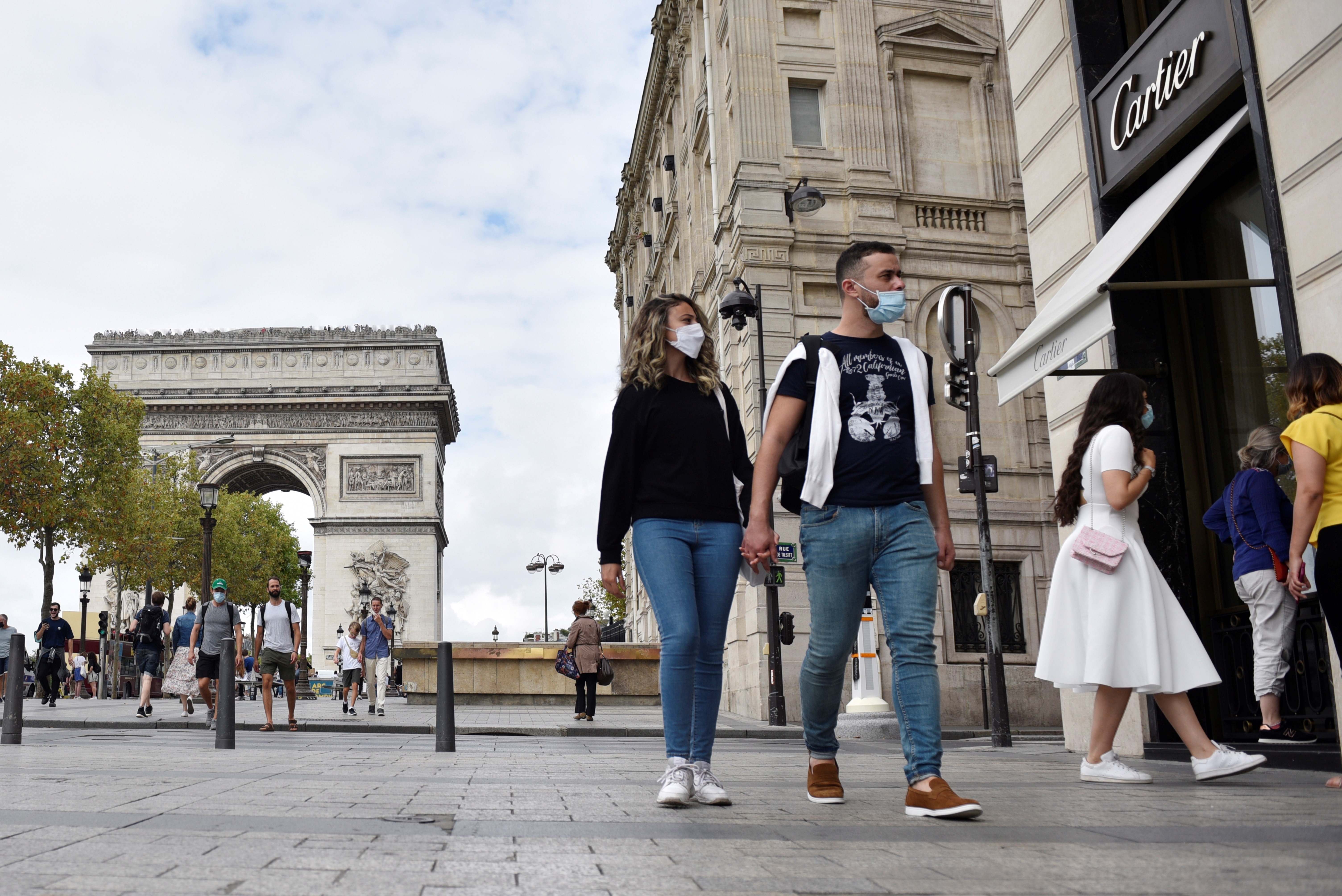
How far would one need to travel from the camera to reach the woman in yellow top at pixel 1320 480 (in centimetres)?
522

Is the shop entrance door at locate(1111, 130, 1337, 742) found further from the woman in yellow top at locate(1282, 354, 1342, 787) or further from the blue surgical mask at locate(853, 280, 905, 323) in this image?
the blue surgical mask at locate(853, 280, 905, 323)

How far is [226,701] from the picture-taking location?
11000 mm

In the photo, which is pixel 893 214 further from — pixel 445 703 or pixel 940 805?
pixel 940 805

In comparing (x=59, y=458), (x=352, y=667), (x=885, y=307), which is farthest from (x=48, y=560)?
(x=885, y=307)

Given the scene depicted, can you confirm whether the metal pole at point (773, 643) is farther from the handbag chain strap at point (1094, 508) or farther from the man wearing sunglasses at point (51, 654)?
the man wearing sunglasses at point (51, 654)

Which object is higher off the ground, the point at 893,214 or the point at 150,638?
the point at 893,214

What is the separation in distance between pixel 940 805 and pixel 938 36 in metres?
21.4

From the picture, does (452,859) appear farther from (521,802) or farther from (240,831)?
(521,802)

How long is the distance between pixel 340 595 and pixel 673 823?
5208 cm

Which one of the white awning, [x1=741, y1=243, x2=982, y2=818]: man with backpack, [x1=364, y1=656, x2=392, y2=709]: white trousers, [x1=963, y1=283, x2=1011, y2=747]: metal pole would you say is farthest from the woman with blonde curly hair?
[x1=364, y1=656, x2=392, y2=709]: white trousers

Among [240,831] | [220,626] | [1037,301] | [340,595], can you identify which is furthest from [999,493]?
[340,595]

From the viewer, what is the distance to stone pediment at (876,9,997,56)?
74.8 feet

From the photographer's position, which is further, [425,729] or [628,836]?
[425,729]

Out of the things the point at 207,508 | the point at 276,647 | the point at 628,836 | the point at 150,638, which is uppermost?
the point at 207,508
